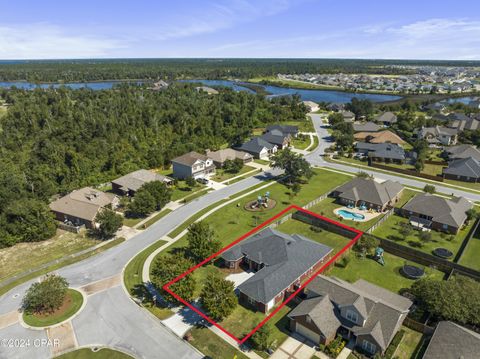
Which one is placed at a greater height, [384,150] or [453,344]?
[384,150]

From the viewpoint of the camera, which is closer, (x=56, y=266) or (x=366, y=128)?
(x=56, y=266)

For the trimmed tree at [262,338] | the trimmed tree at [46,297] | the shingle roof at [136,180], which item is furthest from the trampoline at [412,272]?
the shingle roof at [136,180]

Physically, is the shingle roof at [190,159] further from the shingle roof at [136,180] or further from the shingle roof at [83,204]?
the shingle roof at [83,204]

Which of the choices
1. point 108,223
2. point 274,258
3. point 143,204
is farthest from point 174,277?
point 143,204

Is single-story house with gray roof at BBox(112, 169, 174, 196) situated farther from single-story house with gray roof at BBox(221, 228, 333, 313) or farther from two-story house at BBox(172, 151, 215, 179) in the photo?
single-story house with gray roof at BBox(221, 228, 333, 313)

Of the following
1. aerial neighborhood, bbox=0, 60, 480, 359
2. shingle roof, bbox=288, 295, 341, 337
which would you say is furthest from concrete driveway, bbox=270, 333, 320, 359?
shingle roof, bbox=288, 295, 341, 337

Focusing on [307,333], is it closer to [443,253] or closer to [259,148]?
[443,253]
